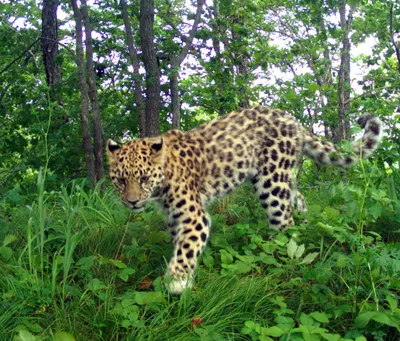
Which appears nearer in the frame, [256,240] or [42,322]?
[42,322]

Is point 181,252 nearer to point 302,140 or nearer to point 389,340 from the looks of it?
point 389,340

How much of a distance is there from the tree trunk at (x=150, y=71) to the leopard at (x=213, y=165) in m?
2.62

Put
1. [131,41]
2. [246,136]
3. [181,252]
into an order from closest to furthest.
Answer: [181,252] → [246,136] → [131,41]

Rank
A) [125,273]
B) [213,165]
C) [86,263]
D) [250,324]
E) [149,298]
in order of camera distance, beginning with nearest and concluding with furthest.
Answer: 1. [250,324]
2. [149,298]
3. [125,273]
4. [86,263]
5. [213,165]

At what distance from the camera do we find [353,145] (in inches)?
255

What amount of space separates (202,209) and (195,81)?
818cm

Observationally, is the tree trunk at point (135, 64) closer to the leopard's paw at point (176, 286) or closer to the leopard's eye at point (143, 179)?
the leopard's eye at point (143, 179)

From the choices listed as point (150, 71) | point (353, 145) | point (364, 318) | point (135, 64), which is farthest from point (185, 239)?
point (135, 64)

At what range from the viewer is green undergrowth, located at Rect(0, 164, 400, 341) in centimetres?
414

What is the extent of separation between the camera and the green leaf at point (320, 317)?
4.11 m

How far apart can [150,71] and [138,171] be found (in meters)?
4.12

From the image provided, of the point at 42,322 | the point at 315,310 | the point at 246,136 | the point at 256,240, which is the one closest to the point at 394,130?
the point at 246,136

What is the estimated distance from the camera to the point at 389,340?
4.21 m

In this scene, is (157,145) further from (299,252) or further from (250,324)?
(250,324)
